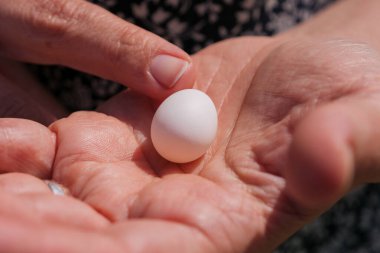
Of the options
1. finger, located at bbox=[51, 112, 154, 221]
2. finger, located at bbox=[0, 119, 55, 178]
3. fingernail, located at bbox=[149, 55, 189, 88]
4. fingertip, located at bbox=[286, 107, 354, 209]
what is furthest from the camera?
fingernail, located at bbox=[149, 55, 189, 88]

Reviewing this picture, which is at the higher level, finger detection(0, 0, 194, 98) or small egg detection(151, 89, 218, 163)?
finger detection(0, 0, 194, 98)

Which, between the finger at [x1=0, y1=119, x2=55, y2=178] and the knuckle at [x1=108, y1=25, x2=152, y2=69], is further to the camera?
the knuckle at [x1=108, y1=25, x2=152, y2=69]

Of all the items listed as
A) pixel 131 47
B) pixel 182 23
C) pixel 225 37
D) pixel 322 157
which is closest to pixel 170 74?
pixel 131 47

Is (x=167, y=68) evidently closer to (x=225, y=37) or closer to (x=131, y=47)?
(x=131, y=47)

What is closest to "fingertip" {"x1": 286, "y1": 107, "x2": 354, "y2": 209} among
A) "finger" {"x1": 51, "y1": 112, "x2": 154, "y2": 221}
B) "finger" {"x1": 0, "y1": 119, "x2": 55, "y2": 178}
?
"finger" {"x1": 51, "y1": 112, "x2": 154, "y2": 221}

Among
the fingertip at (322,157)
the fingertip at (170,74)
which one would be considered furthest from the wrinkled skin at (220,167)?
the fingertip at (170,74)

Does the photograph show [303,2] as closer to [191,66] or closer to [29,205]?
[191,66]

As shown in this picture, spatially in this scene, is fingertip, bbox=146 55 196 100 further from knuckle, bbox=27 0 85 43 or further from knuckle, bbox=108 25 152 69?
knuckle, bbox=27 0 85 43

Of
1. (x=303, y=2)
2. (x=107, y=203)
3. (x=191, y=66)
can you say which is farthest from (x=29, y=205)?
(x=303, y=2)
